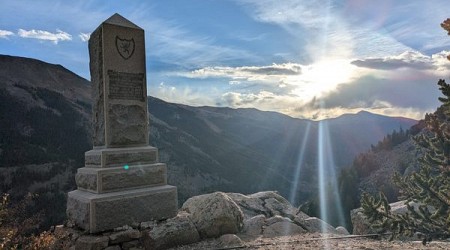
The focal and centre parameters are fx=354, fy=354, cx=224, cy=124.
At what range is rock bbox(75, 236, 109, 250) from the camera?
6738mm

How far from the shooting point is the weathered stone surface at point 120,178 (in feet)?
24.0

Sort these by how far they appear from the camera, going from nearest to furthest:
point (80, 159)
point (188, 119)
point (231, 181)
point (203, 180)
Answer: point (80, 159) → point (203, 180) → point (231, 181) → point (188, 119)

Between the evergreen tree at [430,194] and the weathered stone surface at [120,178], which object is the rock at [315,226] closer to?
the evergreen tree at [430,194]

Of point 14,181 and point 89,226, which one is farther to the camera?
point 14,181

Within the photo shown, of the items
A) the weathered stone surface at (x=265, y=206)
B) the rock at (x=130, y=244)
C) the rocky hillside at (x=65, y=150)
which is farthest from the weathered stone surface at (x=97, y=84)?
the rocky hillside at (x=65, y=150)

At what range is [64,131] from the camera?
3836 inches

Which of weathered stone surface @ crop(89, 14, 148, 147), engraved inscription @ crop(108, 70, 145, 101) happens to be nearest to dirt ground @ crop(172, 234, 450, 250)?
weathered stone surface @ crop(89, 14, 148, 147)

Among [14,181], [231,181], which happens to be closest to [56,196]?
[14,181]

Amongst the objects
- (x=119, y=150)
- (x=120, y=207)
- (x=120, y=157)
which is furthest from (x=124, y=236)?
(x=119, y=150)

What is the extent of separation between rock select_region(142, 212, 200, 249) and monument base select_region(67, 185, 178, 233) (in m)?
0.36

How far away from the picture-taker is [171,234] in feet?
24.1

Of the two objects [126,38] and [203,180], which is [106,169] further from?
[203,180]

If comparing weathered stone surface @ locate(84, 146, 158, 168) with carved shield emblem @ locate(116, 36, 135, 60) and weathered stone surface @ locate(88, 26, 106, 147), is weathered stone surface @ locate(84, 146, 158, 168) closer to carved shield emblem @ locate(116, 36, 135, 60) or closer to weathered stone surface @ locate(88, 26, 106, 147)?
weathered stone surface @ locate(88, 26, 106, 147)

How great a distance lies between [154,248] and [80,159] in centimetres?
8683
